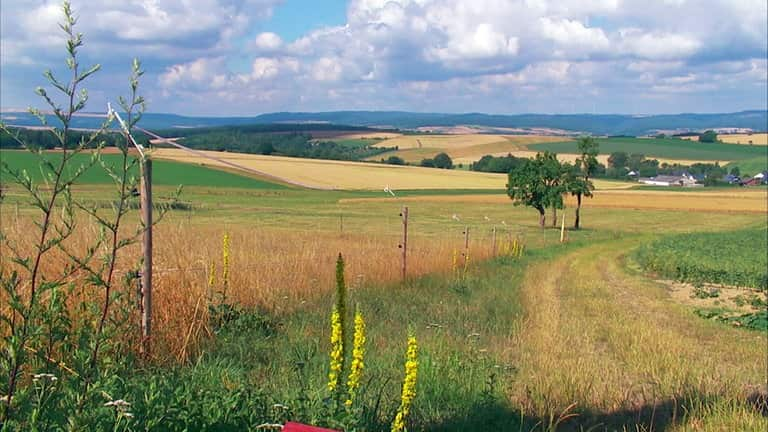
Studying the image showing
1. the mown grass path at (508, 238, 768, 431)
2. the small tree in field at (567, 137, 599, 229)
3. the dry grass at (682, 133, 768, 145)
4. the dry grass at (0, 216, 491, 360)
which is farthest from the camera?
the dry grass at (682, 133, 768, 145)

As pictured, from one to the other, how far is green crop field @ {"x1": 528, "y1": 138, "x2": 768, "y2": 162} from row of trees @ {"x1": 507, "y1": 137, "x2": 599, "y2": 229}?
5541 cm

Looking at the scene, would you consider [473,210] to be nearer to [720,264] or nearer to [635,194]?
[635,194]

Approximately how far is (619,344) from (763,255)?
60.5 ft

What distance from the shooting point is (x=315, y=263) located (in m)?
12.8

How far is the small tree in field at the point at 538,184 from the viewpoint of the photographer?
53.2 m

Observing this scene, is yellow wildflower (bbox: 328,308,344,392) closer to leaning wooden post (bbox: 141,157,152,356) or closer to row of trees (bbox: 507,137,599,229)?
leaning wooden post (bbox: 141,157,152,356)

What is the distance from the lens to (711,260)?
26.0m

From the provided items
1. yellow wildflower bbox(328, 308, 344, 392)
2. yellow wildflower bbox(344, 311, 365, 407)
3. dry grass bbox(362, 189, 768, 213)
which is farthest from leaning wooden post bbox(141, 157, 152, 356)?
dry grass bbox(362, 189, 768, 213)

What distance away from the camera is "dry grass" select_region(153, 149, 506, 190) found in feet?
125

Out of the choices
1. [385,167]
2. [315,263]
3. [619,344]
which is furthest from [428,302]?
[385,167]

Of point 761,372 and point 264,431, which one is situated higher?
point 264,431

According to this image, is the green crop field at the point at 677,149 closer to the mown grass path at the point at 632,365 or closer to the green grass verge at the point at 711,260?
the green grass verge at the point at 711,260

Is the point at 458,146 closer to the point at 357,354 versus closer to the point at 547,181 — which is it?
the point at 547,181

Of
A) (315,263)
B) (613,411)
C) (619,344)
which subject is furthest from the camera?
(315,263)
